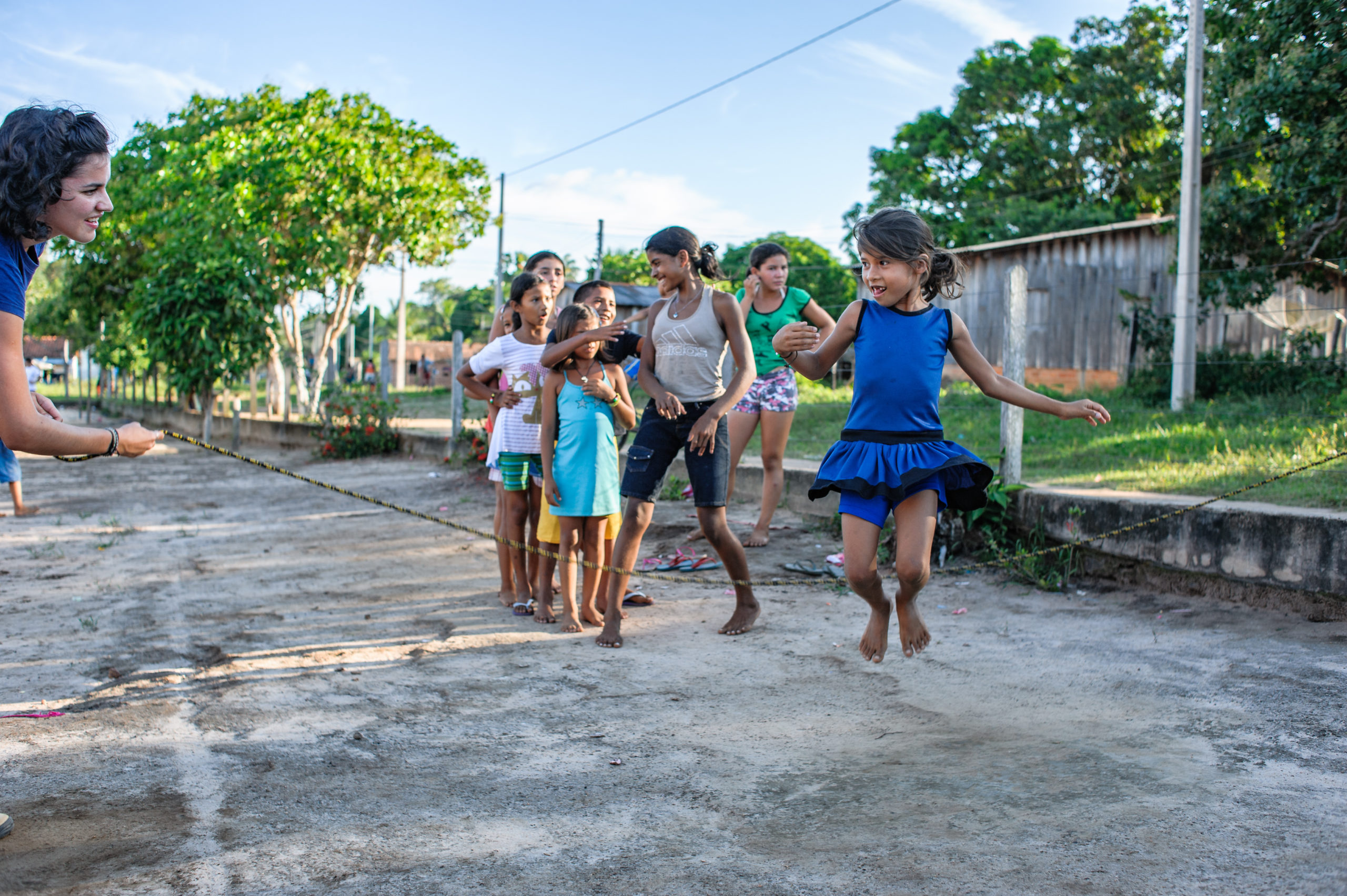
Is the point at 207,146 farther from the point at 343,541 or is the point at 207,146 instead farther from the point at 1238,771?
the point at 1238,771

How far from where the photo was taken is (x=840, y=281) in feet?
156

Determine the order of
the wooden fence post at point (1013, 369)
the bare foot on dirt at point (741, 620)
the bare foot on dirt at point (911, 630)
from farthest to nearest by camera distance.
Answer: the wooden fence post at point (1013, 369) < the bare foot on dirt at point (741, 620) < the bare foot on dirt at point (911, 630)

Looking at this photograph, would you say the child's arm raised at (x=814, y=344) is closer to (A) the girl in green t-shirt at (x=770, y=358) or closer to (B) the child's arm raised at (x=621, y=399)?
(B) the child's arm raised at (x=621, y=399)

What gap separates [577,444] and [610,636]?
992 millimetres

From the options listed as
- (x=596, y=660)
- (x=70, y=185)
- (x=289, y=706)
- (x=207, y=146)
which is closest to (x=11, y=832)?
(x=289, y=706)

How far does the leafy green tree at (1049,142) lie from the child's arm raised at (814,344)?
25865mm

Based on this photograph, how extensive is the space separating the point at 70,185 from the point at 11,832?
1.79 meters

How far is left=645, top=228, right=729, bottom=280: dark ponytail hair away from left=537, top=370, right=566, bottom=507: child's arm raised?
0.82m

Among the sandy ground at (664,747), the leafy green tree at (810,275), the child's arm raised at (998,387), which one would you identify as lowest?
the sandy ground at (664,747)

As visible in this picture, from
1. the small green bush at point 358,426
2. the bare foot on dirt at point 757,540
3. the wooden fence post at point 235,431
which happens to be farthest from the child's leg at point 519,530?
the wooden fence post at point 235,431

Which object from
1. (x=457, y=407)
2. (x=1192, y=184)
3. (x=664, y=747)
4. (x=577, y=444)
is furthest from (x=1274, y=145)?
(x=664, y=747)

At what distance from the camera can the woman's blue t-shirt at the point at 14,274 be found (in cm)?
251

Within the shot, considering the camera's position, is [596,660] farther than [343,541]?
No

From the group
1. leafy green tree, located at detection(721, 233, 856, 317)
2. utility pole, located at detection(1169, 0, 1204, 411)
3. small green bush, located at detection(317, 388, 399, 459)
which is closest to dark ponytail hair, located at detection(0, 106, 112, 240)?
small green bush, located at detection(317, 388, 399, 459)
